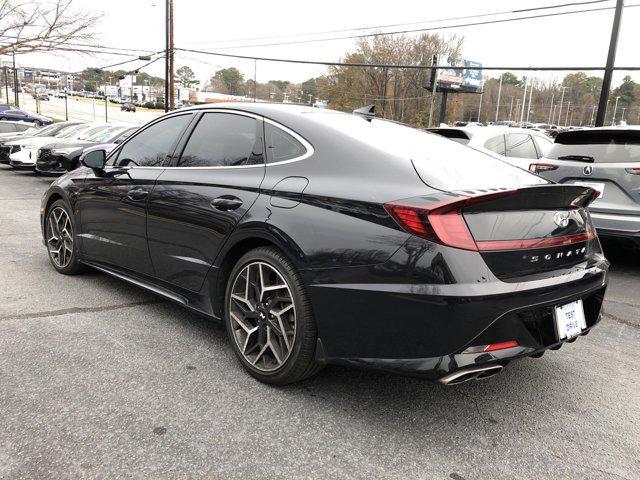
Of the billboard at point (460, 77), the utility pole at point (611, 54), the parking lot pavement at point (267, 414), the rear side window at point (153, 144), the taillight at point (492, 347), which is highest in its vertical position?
the billboard at point (460, 77)

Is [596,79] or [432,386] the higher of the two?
[596,79]

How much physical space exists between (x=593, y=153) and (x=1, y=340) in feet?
18.7

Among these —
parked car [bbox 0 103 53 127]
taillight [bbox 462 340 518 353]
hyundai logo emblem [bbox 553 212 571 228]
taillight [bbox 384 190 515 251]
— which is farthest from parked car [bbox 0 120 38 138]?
taillight [bbox 462 340 518 353]

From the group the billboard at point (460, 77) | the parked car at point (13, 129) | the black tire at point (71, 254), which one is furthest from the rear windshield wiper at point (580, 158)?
the billboard at point (460, 77)

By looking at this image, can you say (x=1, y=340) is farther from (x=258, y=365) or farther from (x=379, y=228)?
(x=379, y=228)

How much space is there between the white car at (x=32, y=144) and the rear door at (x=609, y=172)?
470 inches

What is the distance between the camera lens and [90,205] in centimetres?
442

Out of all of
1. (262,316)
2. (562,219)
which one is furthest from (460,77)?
(262,316)

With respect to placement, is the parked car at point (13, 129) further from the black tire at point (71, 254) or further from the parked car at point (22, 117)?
the black tire at point (71, 254)

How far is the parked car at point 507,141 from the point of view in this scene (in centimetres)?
777

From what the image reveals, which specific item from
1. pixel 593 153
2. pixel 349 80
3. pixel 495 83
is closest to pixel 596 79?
pixel 495 83

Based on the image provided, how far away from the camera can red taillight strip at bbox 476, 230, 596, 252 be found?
92.3 inches

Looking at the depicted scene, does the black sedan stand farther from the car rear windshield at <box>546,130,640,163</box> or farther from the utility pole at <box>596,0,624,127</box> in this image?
the utility pole at <box>596,0,624,127</box>

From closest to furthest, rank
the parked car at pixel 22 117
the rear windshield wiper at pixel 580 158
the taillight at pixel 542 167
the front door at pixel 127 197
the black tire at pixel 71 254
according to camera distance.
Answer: the front door at pixel 127 197 → the black tire at pixel 71 254 → the rear windshield wiper at pixel 580 158 → the taillight at pixel 542 167 → the parked car at pixel 22 117
